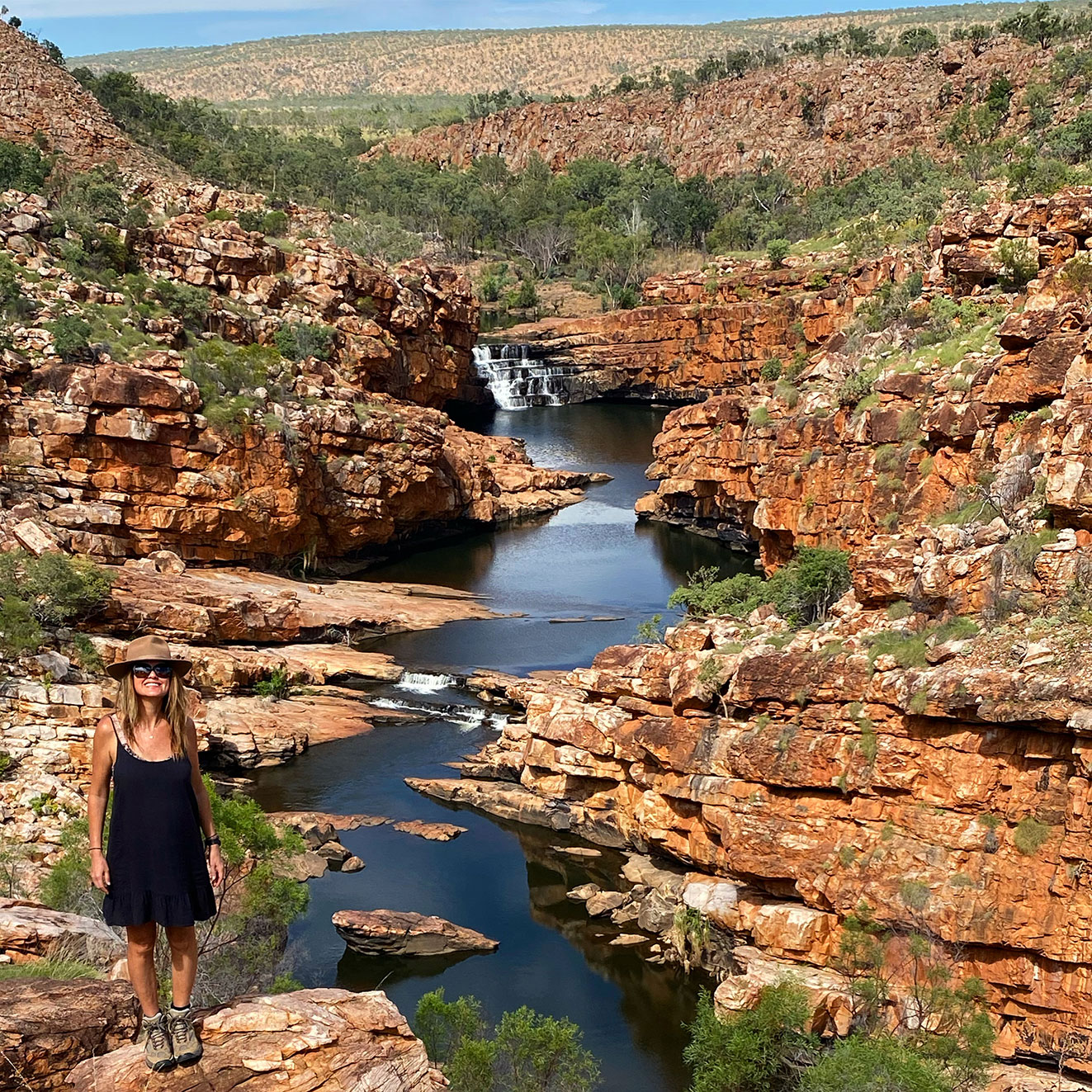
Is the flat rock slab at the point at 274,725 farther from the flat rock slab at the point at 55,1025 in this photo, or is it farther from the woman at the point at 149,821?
the woman at the point at 149,821

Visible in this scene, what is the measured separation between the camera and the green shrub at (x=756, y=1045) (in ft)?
57.0

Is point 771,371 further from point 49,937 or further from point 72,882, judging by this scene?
point 49,937

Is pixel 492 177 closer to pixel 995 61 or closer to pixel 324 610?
pixel 995 61

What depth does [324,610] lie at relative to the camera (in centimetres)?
3944

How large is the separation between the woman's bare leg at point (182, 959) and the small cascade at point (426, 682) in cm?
2628

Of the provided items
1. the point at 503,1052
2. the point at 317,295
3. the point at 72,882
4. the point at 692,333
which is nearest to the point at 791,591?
the point at 503,1052

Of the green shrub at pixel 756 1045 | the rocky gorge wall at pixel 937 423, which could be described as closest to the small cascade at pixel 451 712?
the rocky gorge wall at pixel 937 423

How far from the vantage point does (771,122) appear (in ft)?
378

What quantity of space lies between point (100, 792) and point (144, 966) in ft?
3.87

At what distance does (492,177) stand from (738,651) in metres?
105

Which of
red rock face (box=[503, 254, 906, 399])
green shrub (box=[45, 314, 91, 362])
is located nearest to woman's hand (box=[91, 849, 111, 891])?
green shrub (box=[45, 314, 91, 362])

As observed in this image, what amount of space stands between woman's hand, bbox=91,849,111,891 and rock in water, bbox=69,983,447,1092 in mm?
1098

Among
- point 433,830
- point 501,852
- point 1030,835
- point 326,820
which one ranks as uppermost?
point 1030,835

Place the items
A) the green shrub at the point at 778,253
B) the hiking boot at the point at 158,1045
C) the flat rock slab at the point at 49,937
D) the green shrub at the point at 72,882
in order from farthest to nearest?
the green shrub at the point at 778,253
the green shrub at the point at 72,882
the flat rock slab at the point at 49,937
the hiking boot at the point at 158,1045
